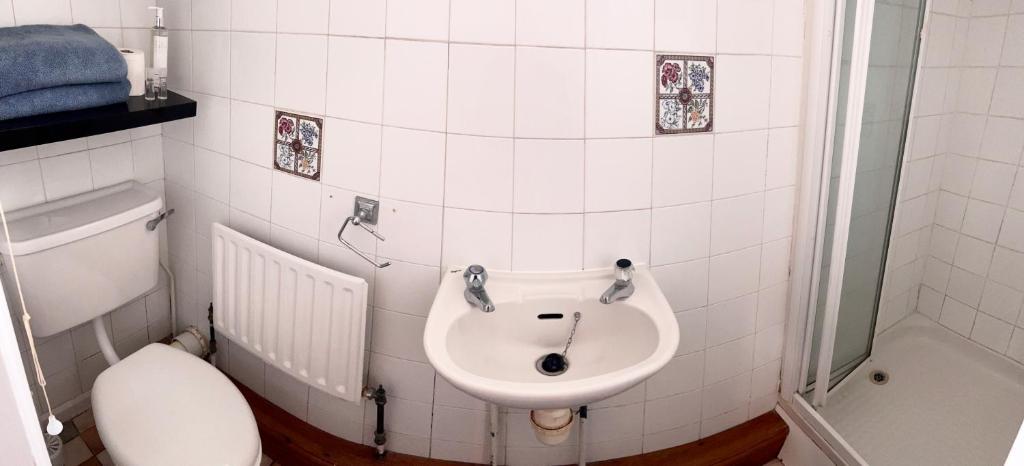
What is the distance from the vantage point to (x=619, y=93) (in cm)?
137

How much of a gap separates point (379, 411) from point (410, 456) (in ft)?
0.59

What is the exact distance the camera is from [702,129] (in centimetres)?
144

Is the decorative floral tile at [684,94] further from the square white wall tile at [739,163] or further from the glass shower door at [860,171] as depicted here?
the glass shower door at [860,171]

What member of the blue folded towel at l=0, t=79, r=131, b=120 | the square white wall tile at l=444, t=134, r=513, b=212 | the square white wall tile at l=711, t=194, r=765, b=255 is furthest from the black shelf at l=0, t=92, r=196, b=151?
the square white wall tile at l=711, t=194, r=765, b=255

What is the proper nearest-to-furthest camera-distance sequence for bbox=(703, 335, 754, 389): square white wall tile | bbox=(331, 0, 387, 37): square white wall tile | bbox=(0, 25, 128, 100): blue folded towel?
bbox=(0, 25, 128, 100): blue folded towel < bbox=(331, 0, 387, 37): square white wall tile < bbox=(703, 335, 754, 389): square white wall tile

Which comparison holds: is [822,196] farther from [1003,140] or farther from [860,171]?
[1003,140]

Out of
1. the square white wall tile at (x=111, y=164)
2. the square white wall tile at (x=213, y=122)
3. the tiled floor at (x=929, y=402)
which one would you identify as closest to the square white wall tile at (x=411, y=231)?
the square white wall tile at (x=213, y=122)

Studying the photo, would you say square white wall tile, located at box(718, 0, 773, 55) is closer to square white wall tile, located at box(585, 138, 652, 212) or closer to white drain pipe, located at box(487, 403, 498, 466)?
square white wall tile, located at box(585, 138, 652, 212)

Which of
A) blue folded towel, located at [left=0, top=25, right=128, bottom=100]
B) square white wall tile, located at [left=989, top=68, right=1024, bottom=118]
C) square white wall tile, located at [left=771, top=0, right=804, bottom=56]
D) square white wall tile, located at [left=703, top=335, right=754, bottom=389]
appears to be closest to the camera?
blue folded towel, located at [left=0, top=25, right=128, bottom=100]

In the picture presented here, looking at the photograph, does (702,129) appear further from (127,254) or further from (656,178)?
(127,254)

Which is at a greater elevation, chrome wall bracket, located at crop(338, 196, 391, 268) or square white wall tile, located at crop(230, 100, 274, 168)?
square white wall tile, located at crop(230, 100, 274, 168)

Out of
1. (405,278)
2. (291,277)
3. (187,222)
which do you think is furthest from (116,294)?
(405,278)

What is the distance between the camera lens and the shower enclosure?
1533 millimetres

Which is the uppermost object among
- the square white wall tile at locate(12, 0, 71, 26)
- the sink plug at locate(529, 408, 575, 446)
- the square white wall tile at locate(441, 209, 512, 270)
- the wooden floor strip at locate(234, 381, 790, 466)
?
the square white wall tile at locate(12, 0, 71, 26)
